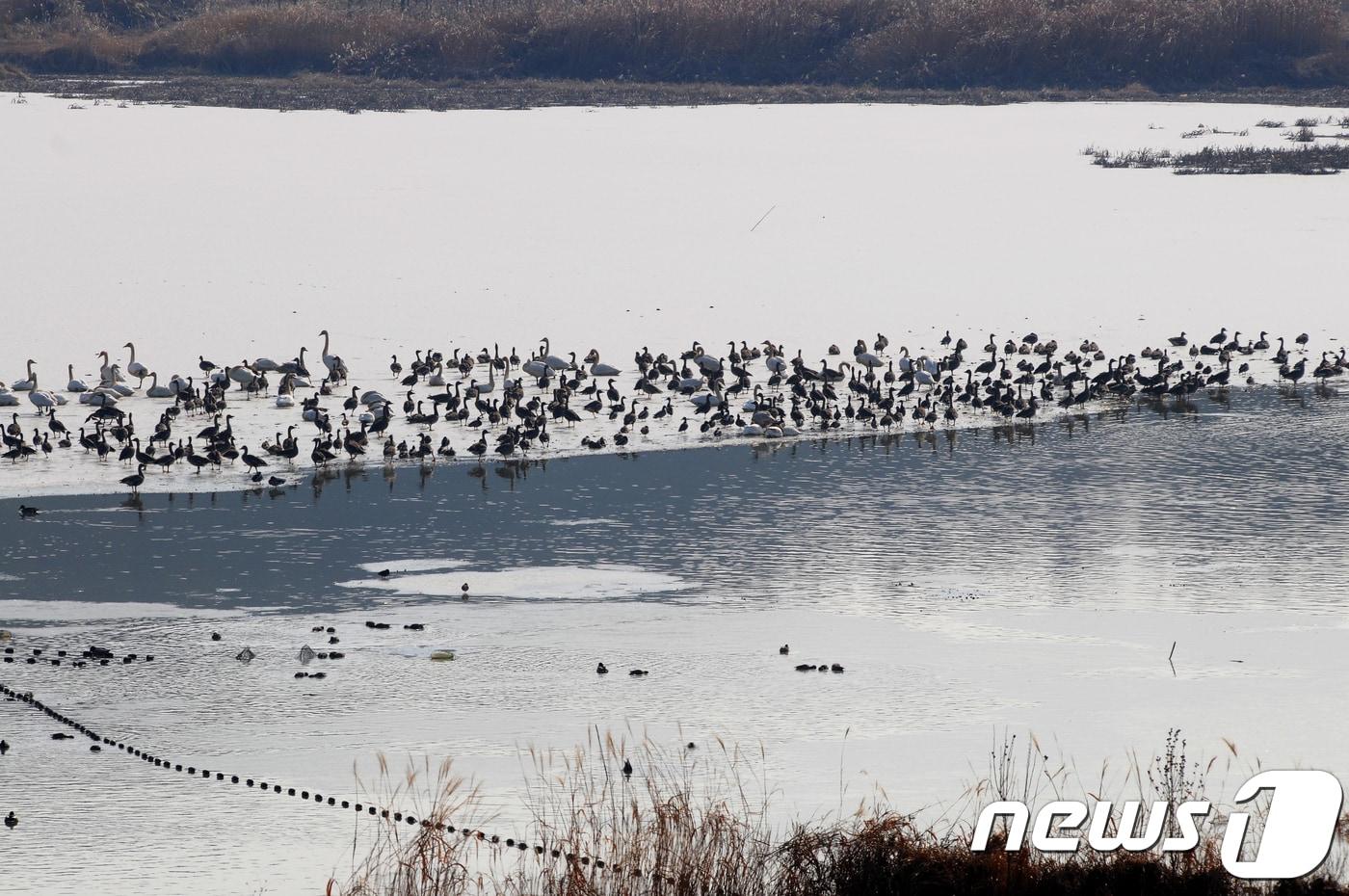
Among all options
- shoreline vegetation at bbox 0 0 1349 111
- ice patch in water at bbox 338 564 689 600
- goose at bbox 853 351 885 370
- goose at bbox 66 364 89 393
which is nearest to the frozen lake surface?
ice patch in water at bbox 338 564 689 600

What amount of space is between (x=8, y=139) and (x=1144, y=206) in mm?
25365

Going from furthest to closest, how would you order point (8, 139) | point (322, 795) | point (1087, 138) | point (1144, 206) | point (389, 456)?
point (1087, 138) → point (8, 139) → point (1144, 206) → point (389, 456) → point (322, 795)

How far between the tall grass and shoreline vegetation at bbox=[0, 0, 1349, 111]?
7 cm

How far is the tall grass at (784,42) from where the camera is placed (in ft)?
200

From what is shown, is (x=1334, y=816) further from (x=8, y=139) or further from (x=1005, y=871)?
(x=8, y=139)

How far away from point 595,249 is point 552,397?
9407 millimetres

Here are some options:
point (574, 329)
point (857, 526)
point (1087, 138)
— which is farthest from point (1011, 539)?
point (1087, 138)

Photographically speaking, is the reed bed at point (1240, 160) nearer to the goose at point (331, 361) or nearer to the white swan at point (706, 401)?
the white swan at point (706, 401)

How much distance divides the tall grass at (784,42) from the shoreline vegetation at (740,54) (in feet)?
0.23

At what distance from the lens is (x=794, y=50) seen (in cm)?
6388

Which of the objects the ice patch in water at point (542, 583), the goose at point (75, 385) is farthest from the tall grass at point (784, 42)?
the ice patch in water at point (542, 583)

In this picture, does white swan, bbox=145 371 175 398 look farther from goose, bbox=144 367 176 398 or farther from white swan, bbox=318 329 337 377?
white swan, bbox=318 329 337 377

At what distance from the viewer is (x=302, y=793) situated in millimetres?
9680

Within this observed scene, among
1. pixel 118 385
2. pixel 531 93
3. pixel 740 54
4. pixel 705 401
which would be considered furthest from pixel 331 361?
pixel 740 54
